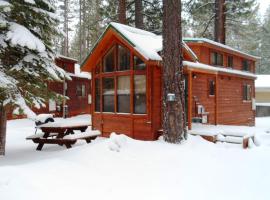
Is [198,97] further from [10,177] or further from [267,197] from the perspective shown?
[10,177]

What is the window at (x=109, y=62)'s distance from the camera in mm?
13919

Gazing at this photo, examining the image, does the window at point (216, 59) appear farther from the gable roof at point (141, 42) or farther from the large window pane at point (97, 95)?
the large window pane at point (97, 95)

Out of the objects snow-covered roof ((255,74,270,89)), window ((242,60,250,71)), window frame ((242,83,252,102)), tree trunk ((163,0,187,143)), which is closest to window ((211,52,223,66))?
window frame ((242,83,252,102))

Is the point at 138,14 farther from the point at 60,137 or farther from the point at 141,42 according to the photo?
the point at 60,137

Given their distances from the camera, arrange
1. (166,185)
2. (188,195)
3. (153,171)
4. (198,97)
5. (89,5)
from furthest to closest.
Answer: (89,5)
(198,97)
(153,171)
(166,185)
(188,195)

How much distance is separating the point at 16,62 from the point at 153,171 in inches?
197

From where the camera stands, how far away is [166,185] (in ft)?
20.5

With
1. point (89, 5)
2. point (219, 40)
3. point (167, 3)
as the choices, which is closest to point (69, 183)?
point (167, 3)

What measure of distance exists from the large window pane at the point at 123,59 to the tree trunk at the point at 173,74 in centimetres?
315

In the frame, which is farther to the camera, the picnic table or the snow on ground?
the picnic table

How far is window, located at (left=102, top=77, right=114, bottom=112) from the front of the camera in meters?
14.0

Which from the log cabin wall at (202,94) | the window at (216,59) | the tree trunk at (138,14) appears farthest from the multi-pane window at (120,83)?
the tree trunk at (138,14)

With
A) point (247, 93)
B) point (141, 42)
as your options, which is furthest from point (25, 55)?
point (247, 93)

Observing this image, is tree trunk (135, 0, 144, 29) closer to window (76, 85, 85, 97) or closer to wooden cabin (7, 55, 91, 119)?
wooden cabin (7, 55, 91, 119)
